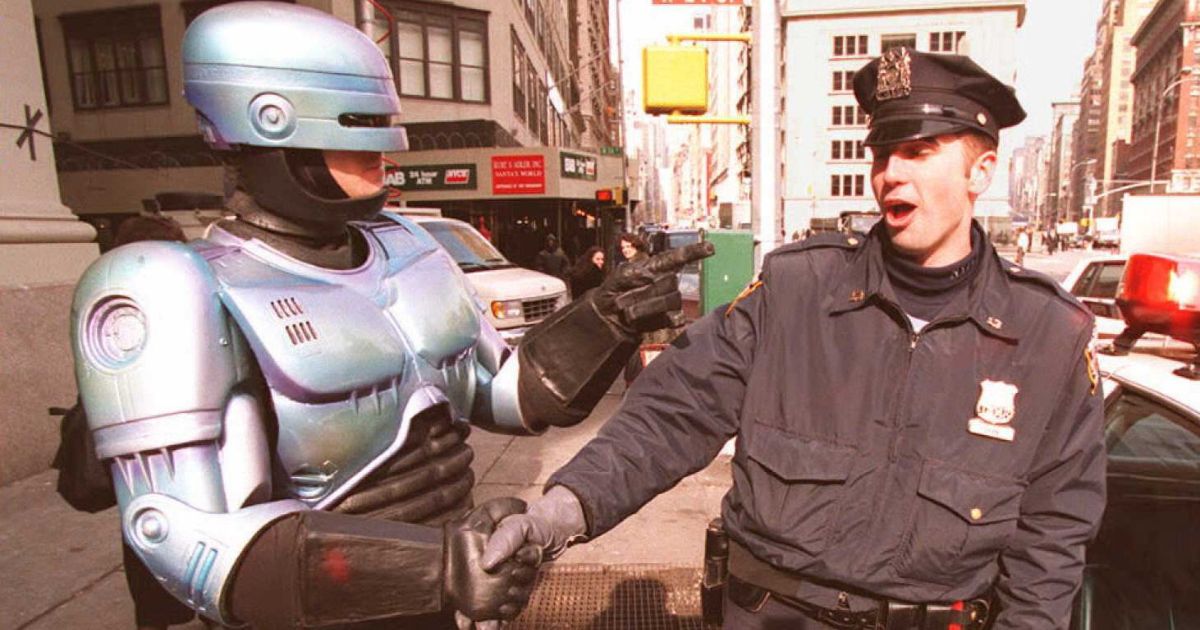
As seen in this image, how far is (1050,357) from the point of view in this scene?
1.69 m

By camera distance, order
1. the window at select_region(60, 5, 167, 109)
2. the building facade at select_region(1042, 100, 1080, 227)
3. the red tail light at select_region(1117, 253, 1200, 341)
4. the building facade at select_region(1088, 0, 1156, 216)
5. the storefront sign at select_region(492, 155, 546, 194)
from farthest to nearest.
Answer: the building facade at select_region(1042, 100, 1080, 227)
the building facade at select_region(1088, 0, 1156, 216)
the storefront sign at select_region(492, 155, 546, 194)
the window at select_region(60, 5, 167, 109)
the red tail light at select_region(1117, 253, 1200, 341)

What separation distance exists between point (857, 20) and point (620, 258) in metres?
62.4

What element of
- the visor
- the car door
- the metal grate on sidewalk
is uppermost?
the visor

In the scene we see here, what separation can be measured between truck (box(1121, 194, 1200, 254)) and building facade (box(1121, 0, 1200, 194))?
248ft

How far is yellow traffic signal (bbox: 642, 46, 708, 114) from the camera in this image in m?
6.48

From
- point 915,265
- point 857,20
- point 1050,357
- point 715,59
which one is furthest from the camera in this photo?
point 715,59

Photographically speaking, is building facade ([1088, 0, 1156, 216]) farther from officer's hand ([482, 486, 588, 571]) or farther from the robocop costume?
officer's hand ([482, 486, 588, 571])

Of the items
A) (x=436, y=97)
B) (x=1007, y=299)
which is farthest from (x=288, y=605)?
(x=436, y=97)

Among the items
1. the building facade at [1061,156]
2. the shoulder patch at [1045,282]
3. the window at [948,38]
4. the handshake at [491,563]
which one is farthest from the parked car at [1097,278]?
the building facade at [1061,156]

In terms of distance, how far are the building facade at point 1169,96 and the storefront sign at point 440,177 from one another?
73.2m

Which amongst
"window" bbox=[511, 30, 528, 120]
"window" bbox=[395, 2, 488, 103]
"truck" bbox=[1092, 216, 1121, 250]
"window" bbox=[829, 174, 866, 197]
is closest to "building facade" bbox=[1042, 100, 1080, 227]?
"truck" bbox=[1092, 216, 1121, 250]

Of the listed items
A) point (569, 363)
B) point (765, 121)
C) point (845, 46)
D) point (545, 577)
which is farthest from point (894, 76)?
point (845, 46)

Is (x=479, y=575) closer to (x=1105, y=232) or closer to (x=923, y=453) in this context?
(x=923, y=453)

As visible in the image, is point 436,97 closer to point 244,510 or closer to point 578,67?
point 244,510
